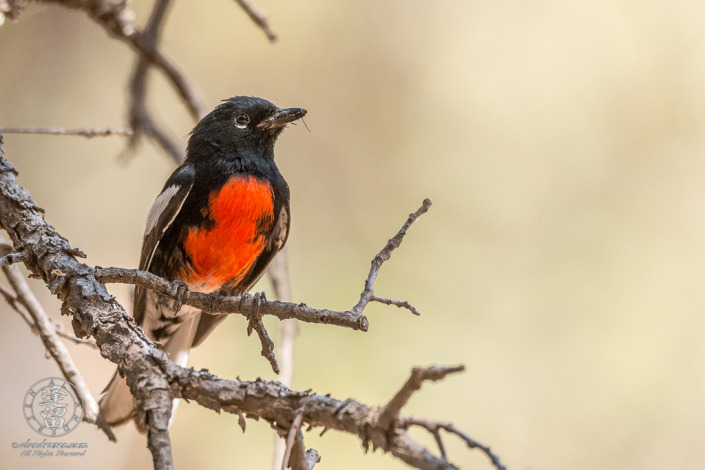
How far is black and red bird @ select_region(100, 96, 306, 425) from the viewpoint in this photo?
4.14 meters

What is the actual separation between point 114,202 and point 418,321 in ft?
11.7

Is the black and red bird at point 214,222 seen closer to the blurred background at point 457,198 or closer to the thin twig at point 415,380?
the blurred background at point 457,198

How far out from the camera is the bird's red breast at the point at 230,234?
163 inches

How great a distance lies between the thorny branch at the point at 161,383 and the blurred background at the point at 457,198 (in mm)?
3383

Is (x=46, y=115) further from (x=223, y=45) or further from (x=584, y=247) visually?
(x=584, y=247)

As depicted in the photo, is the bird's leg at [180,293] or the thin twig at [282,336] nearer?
the bird's leg at [180,293]

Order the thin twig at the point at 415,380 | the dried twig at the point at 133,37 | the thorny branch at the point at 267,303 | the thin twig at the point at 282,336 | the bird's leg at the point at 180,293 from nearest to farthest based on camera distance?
the thin twig at the point at 415,380 < the thorny branch at the point at 267,303 < the bird's leg at the point at 180,293 < the thin twig at the point at 282,336 < the dried twig at the point at 133,37

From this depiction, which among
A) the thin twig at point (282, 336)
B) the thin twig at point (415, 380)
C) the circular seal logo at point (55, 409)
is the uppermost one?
the thin twig at point (282, 336)

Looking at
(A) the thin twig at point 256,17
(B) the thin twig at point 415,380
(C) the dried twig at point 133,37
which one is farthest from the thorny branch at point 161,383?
(C) the dried twig at point 133,37

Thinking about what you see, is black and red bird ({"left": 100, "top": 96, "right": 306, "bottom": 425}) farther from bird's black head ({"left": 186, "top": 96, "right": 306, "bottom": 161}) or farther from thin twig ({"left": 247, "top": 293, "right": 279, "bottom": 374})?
thin twig ({"left": 247, "top": 293, "right": 279, "bottom": 374})

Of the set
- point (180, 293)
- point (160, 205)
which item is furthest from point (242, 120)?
point (180, 293)

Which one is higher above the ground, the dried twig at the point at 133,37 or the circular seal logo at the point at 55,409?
the dried twig at the point at 133,37

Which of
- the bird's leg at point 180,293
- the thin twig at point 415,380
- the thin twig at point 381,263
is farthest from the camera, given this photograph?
the bird's leg at point 180,293

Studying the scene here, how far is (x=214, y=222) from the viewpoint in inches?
163
